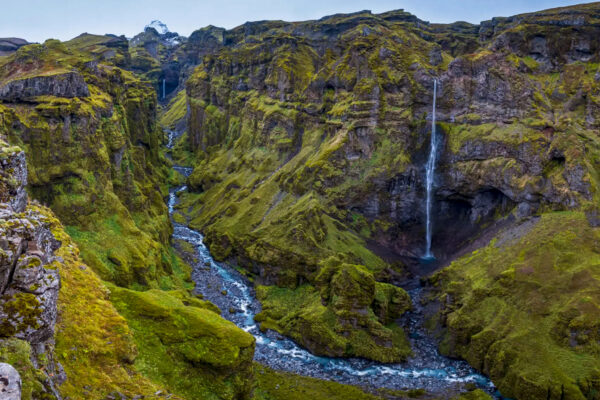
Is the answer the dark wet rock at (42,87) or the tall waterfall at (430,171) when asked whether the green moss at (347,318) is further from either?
the dark wet rock at (42,87)

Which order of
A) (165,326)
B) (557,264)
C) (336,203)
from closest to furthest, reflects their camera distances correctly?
(165,326), (557,264), (336,203)

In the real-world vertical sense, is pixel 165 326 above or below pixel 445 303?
above

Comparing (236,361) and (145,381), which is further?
(236,361)

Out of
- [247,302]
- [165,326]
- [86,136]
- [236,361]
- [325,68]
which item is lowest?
[247,302]

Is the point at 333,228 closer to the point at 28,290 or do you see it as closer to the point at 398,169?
the point at 398,169

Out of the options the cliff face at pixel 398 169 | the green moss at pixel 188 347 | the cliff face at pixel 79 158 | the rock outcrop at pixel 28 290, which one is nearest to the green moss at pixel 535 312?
the cliff face at pixel 398 169

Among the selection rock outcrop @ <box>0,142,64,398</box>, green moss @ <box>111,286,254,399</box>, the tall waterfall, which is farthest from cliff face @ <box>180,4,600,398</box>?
rock outcrop @ <box>0,142,64,398</box>

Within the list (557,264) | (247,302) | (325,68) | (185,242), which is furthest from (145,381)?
(325,68)

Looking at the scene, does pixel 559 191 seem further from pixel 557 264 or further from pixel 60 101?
pixel 60 101
